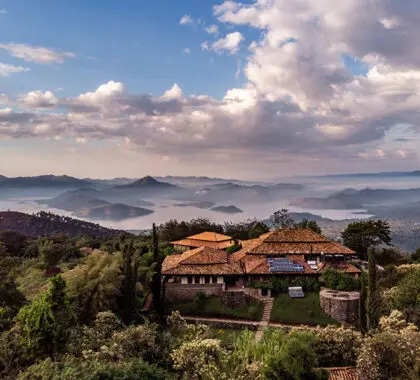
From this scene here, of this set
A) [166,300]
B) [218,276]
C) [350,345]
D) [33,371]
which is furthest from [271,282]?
[33,371]

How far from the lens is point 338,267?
1473 inches

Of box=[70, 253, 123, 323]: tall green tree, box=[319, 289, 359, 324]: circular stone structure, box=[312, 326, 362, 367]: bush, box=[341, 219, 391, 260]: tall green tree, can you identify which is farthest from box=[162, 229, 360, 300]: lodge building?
box=[341, 219, 391, 260]: tall green tree

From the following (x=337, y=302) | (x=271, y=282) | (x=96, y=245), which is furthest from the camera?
(x=96, y=245)

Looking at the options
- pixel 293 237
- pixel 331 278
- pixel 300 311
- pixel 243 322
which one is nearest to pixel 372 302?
pixel 300 311

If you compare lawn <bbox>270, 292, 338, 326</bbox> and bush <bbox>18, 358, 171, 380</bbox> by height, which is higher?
bush <bbox>18, 358, 171, 380</bbox>

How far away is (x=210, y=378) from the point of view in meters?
17.3

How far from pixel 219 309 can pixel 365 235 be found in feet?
94.0

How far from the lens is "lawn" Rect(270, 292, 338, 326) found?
32219mm

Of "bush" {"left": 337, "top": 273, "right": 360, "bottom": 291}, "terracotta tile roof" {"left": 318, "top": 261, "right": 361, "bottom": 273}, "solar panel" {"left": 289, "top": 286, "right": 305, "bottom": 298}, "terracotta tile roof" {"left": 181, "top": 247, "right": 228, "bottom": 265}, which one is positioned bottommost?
"solar panel" {"left": 289, "top": 286, "right": 305, "bottom": 298}

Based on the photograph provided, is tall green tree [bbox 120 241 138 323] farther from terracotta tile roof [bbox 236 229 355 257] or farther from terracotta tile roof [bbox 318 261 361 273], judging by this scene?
terracotta tile roof [bbox 318 261 361 273]

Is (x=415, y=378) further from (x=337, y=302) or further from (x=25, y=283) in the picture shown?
(x=25, y=283)

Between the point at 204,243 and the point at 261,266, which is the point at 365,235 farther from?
the point at 261,266

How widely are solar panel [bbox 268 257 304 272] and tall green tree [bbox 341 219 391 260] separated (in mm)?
20351

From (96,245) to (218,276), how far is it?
40.2 meters
